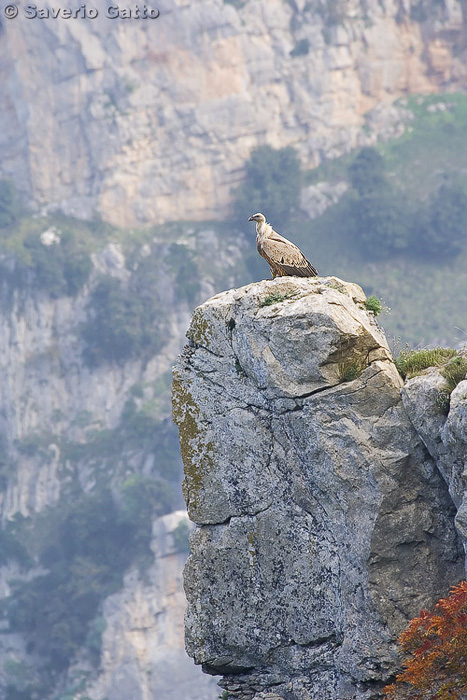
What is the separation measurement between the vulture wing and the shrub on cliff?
10775cm

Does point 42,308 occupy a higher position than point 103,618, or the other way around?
point 42,308

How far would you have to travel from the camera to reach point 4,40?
13550 cm

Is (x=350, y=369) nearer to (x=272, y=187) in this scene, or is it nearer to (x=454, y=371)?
(x=454, y=371)

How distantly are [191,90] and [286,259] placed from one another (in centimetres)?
11493

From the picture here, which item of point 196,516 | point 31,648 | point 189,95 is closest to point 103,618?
point 31,648

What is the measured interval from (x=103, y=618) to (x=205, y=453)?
89.4 m

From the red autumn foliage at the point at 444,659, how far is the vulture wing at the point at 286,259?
866cm

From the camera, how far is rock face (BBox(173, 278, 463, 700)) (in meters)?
21.7

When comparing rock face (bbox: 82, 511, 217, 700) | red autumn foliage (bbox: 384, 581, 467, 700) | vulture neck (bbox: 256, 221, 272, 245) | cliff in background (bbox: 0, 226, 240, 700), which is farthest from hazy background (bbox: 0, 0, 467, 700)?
red autumn foliage (bbox: 384, 581, 467, 700)

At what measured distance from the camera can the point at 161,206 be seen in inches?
5340

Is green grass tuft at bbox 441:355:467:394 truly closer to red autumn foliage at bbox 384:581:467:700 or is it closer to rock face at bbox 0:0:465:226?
red autumn foliage at bbox 384:581:467:700

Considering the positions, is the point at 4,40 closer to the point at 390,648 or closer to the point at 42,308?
the point at 42,308

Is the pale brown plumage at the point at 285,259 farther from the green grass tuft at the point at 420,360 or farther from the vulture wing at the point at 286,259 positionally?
the green grass tuft at the point at 420,360

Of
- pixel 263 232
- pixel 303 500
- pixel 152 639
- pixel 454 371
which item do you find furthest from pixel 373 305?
pixel 152 639
